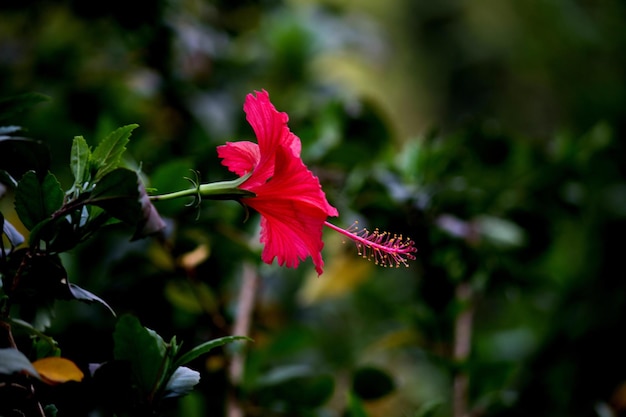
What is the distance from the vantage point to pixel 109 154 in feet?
1.59

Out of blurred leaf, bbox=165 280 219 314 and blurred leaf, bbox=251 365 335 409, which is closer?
blurred leaf, bbox=251 365 335 409

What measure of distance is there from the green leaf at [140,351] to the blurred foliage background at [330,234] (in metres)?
0.06

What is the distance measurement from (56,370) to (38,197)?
0.42 feet

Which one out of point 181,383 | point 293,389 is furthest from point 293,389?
point 181,383

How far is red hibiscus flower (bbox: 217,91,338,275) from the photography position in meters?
0.50

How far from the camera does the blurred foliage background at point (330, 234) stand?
0.90 metres

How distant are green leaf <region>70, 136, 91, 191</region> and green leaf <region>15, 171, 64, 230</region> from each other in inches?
0.6

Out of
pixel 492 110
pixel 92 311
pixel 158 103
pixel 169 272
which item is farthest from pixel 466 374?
pixel 492 110

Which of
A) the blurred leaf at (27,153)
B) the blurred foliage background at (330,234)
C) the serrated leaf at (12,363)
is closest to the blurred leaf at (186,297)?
the blurred foliage background at (330,234)

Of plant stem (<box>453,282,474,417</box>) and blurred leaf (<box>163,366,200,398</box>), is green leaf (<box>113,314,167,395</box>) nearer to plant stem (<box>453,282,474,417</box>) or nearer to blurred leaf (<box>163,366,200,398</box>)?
blurred leaf (<box>163,366,200,398</box>)

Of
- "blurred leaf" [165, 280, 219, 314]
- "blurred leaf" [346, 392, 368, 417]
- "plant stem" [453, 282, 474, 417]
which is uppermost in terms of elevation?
"blurred leaf" [346, 392, 368, 417]

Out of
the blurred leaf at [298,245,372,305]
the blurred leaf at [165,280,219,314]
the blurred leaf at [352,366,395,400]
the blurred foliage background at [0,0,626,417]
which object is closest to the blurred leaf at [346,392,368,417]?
the blurred foliage background at [0,0,626,417]

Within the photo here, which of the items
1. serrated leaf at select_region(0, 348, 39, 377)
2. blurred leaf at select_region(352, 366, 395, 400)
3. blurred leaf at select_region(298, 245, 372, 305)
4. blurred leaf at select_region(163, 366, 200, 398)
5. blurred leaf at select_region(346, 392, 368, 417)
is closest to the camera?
serrated leaf at select_region(0, 348, 39, 377)

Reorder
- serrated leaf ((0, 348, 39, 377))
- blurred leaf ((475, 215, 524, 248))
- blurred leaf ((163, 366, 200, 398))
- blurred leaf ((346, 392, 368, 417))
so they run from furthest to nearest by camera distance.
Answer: blurred leaf ((475, 215, 524, 248))
blurred leaf ((346, 392, 368, 417))
blurred leaf ((163, 366, 200, 398))
serrated leaf ((0, 348, 39, 377))
